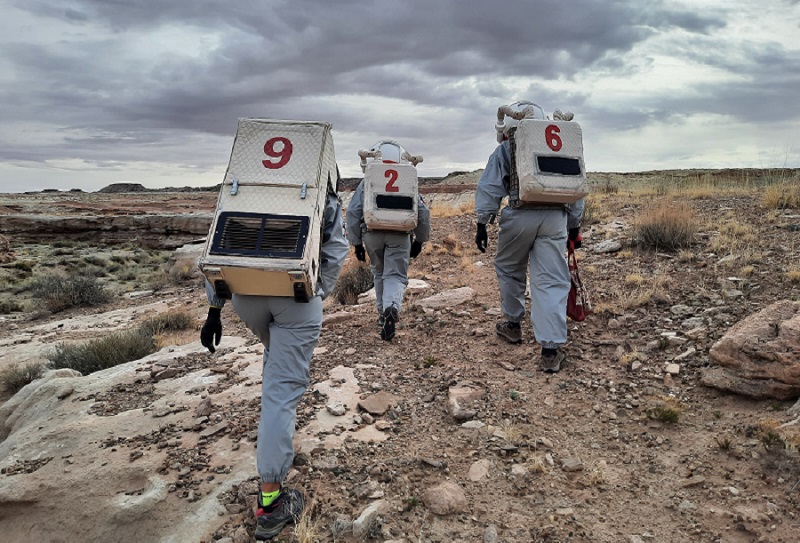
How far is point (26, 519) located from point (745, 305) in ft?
19.7

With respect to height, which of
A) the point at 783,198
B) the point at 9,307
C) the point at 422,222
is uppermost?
the point at 783,198

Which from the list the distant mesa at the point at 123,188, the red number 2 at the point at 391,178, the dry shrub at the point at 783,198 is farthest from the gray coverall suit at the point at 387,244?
the distant mesa at the point at 123,188

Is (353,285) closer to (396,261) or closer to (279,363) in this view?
(396,261)

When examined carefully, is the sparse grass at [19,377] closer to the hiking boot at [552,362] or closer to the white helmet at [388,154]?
the white helmet at [388,154]

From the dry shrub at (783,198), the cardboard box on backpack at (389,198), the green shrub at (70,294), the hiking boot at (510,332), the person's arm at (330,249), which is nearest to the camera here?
the person's arm at (330,249)

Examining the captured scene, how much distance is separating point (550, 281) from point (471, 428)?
157 centimetres

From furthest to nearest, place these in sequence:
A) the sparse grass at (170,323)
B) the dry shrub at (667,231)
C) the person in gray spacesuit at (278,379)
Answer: the sparse grass at (170,323), the dry shrub at (667,231), the person in gray spacesuit at (278,379)

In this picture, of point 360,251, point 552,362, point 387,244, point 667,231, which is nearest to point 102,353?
point 360,251

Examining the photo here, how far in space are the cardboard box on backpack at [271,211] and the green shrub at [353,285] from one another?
16.9 ft

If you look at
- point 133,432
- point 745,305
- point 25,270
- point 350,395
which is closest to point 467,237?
point 745,305

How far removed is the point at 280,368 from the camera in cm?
284

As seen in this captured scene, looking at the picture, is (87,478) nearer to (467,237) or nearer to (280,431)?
(280,431)

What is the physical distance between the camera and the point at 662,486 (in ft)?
9.80

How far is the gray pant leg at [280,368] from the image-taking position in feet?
8.98
